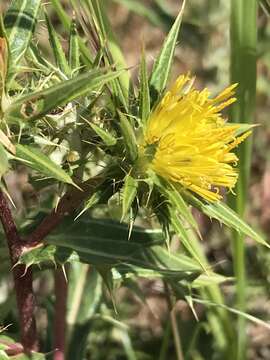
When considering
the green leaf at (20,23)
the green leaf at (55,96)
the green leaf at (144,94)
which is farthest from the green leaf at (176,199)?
the green leaf at (20,23)

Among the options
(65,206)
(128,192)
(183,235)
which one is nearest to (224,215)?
(183,235)

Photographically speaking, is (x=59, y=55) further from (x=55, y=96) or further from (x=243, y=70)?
(x=243, y=70)

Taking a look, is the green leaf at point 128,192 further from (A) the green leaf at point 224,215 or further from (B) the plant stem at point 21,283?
(B) the plant stem at point 21,283

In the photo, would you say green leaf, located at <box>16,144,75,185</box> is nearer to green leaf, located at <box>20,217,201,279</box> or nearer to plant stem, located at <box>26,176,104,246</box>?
plant stem, located at <box>26,176,104,246</box>

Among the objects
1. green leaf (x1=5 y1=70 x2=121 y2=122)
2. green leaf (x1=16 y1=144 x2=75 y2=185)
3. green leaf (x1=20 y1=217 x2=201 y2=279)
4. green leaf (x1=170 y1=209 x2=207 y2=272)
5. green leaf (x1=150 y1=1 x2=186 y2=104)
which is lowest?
green leaf (x1=20 y1=217 x2=201 y2=279)

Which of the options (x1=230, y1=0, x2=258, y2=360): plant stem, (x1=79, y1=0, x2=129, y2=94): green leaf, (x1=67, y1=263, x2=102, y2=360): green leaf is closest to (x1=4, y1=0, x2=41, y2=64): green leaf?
(x1=79, y1=0, x2=129, y2=94): green leaf
